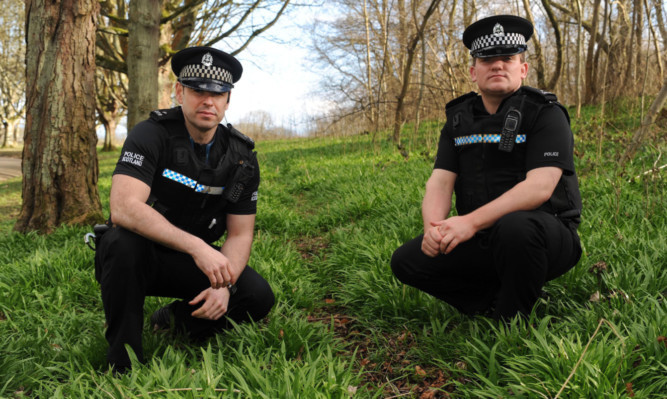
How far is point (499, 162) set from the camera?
2.55 metres

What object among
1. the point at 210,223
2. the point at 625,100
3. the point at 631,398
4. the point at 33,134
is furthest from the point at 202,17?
the point at 631,398

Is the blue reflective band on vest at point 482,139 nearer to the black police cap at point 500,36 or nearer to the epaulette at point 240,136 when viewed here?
the black police cap at point 500,36

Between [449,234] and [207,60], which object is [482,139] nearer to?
[449,234]

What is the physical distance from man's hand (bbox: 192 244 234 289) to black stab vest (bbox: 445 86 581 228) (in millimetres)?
1405

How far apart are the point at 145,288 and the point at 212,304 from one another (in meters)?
0.36

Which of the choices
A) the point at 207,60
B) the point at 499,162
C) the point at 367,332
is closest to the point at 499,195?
the point at 499,162

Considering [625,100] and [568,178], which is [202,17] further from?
[568,178]

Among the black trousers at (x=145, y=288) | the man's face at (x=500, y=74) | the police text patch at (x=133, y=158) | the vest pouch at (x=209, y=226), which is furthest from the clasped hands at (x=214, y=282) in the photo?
the man's face at (x=500, y=74)

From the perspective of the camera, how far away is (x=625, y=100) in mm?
9852

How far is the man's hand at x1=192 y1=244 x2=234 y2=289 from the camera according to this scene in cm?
237

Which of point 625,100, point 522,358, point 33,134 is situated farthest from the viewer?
point 625,100

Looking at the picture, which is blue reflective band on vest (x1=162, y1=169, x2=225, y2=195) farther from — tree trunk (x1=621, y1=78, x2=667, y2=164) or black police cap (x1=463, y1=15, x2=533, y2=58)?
tree trunk (x1=621, y1=78, x2=667, y2=164)

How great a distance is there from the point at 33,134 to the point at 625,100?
Answer: 10648mm

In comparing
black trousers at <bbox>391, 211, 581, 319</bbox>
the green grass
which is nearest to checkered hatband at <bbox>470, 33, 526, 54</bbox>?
black trousers at <bbox>391, 211, 581, 319</bbox>
